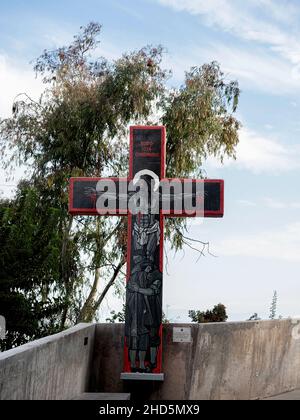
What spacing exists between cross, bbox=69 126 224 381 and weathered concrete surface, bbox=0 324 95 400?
670 millimetres

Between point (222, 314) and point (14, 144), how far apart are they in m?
9.89

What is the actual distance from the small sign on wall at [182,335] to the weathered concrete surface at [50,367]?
123 cm

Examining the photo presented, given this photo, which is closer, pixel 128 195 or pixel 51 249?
pixel 128 195

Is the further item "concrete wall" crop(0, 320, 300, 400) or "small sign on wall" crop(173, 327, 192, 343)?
"small sign on wall" crop(173, 327, 192, 343)

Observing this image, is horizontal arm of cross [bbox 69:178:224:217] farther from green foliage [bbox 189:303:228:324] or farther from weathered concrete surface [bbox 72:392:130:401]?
green foliage [bbox 189:303:228:324]

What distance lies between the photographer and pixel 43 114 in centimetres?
2219

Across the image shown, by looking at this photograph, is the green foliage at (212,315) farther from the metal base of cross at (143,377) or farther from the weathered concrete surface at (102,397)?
the weathered concrete surface at (102,397)

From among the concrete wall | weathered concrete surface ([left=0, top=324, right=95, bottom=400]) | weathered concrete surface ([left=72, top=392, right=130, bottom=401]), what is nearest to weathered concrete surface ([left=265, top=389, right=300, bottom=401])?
the concrete wall

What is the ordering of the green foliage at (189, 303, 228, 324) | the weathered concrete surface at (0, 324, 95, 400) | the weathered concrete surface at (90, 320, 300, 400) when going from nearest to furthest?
the weathered concrete surface at (0, 324, 95, 400)
the weathered concrete surface at (90, 320, 300, 400)
the green foliage at (189, 303, 228, 324)

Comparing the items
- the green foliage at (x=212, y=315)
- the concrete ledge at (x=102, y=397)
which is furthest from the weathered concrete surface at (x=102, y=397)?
the green foliage at (x=212, y=315)

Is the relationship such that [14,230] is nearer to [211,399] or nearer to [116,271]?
[116,271]

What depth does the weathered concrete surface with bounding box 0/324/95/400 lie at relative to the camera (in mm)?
6812

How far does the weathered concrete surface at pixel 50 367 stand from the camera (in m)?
6.81

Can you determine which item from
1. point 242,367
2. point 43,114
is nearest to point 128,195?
point 242,367
